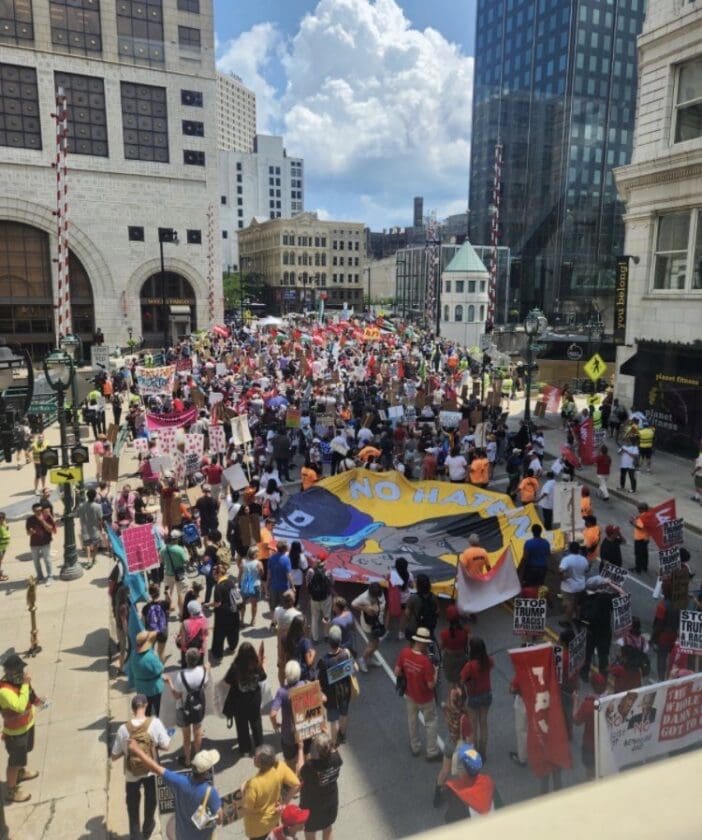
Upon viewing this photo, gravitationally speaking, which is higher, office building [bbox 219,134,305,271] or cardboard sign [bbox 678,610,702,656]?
office building [bbox 219,134,305,271]

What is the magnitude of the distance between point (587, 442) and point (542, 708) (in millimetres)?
15120

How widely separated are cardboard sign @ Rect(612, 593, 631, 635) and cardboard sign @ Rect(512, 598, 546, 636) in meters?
0.92

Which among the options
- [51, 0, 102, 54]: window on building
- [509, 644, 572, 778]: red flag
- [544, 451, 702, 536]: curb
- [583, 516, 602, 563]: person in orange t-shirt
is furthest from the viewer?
[51, 0, 102, 54]: window on building

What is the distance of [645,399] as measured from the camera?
79.6 feet

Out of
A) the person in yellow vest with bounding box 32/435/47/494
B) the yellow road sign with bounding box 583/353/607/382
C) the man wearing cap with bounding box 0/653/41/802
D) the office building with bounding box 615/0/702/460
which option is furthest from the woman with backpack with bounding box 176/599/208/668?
the office building with bounding box 615/0/702/460

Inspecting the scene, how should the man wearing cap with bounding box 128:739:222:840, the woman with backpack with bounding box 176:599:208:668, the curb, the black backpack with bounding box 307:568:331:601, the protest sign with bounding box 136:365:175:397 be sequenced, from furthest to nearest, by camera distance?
the protest sign with bounding box 136:365:175:397
the curb
the black backpack with bounding box 307:568:331:601
the woman with backpack with bounding box 176:599:208:668
the man wearing cap with bounding box 128:739:222:840

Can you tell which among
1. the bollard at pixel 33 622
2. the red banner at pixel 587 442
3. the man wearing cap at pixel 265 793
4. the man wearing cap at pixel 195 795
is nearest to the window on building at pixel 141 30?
A: the red banner at pixel 587 442

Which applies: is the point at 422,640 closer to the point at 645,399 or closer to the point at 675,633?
the point at 675,633

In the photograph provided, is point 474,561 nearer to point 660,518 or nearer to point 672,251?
point 660,518

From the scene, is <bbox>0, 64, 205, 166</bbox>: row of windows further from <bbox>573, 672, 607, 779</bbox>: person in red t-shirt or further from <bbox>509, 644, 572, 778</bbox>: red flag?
<bbox>573, 672, 607, 779</bbox>: person in red t-shirt

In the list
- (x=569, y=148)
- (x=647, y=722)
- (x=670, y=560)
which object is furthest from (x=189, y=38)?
(x=647, y=722)

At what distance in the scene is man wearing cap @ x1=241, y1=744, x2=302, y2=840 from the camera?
584 centimetres

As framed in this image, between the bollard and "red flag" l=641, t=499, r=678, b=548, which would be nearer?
the bollard

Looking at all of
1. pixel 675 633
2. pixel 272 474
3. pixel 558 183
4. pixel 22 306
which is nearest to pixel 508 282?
pixel 558 183
